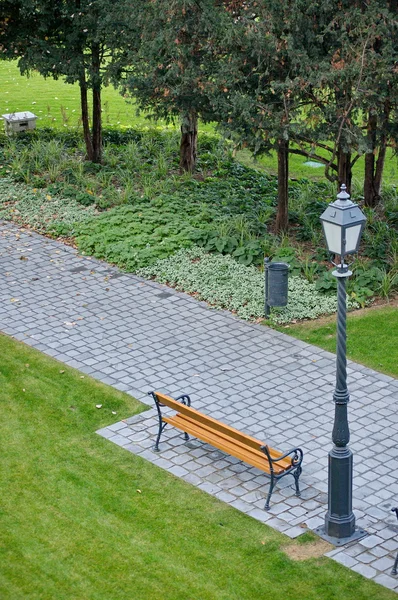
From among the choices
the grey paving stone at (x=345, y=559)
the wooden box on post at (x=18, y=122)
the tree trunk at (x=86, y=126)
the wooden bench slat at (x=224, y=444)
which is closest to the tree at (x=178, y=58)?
the tree trunk at (x=86, y=126)

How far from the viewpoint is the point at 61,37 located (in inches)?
830

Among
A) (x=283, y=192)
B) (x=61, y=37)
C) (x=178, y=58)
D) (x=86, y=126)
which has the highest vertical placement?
(x=61, y=37)

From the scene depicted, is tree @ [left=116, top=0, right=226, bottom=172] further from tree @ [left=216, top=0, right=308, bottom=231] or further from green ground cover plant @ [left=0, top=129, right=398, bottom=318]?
green ground cover plant @ [left=0, top=129, right=398, bottom=318]

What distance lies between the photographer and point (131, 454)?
10750 mm

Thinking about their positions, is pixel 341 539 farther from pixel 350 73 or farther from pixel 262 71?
pixel 262 71

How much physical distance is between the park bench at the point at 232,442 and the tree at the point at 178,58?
6.78 m

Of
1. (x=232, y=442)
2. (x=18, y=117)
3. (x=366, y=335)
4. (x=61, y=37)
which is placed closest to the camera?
(x=232, y=442)

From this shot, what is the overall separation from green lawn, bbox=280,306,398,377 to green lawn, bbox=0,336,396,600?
11.6 ft

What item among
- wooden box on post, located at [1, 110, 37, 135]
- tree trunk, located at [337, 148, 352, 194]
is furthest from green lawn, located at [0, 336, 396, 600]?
wooden box on post, located at [1, 110, 37, 135]

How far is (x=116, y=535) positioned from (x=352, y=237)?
3.74 meters

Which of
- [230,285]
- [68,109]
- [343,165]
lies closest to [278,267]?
[230,285]

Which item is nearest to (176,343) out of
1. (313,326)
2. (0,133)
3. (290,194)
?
(313,326)

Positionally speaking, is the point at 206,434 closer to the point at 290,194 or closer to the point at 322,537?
the point at 322,537

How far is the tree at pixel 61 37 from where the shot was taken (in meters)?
20.1
